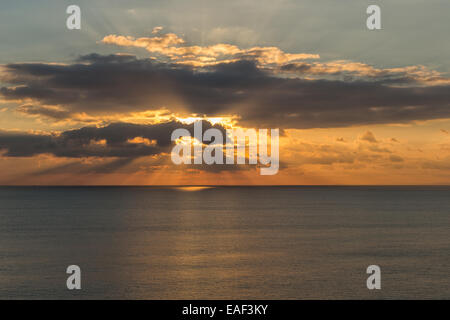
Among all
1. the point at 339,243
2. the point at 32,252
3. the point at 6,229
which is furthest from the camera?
the point at 6,229

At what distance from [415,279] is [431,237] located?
165 feet

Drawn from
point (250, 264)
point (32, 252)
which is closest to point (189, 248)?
→ point (250, 264)

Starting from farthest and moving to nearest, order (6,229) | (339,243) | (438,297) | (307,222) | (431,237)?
(307,222), (6,229), (431,237), (339,243), (438,297)

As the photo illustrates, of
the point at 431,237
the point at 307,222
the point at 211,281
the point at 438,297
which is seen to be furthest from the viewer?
the point at 307,222

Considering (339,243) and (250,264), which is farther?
(339,243)

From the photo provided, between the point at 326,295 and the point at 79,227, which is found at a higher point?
the point at 79,227

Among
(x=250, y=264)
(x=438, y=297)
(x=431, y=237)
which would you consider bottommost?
(x=438, y=297)

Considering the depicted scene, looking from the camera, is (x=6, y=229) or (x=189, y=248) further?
(x=6, y=229)

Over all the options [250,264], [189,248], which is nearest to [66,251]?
[189,248]

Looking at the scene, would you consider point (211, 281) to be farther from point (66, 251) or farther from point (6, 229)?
point (6, 229)

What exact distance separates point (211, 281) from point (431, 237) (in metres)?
68.3

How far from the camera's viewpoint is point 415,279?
6462 centimetres

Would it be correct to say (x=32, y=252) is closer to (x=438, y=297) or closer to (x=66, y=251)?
(x=66, y=251)

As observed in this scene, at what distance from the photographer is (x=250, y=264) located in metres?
73.9
